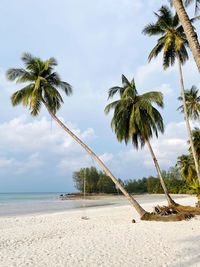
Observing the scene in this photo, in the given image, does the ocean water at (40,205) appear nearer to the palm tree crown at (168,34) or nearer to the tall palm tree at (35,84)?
the tall palm tree at (35,84)

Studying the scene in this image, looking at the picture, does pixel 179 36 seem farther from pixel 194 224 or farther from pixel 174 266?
pixel 174 266

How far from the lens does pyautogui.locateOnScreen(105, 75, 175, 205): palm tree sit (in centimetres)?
1334

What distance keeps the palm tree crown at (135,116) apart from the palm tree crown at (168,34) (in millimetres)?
2647

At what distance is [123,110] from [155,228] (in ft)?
26.8

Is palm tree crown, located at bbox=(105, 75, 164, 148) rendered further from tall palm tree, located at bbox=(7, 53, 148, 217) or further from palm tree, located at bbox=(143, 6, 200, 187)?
tall palm tree, located at bbox=(7, 53, 148, 217)

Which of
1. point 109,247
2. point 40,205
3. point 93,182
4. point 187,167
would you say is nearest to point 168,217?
point 109,247

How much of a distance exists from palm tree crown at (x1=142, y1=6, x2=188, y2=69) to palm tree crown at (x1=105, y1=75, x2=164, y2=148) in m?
2.65

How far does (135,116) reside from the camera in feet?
44.4

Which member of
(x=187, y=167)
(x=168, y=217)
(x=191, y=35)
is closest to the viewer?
(x=191, y=35)

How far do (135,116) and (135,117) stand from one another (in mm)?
100

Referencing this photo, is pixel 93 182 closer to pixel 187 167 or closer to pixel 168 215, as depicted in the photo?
pixel 187 167

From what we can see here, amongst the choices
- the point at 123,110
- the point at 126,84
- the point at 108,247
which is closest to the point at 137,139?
the point at 123,110

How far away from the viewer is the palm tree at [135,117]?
13.3 metres

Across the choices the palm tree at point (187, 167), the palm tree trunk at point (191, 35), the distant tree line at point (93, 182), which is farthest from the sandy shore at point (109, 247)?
the distant tree line at point (93, 182)
